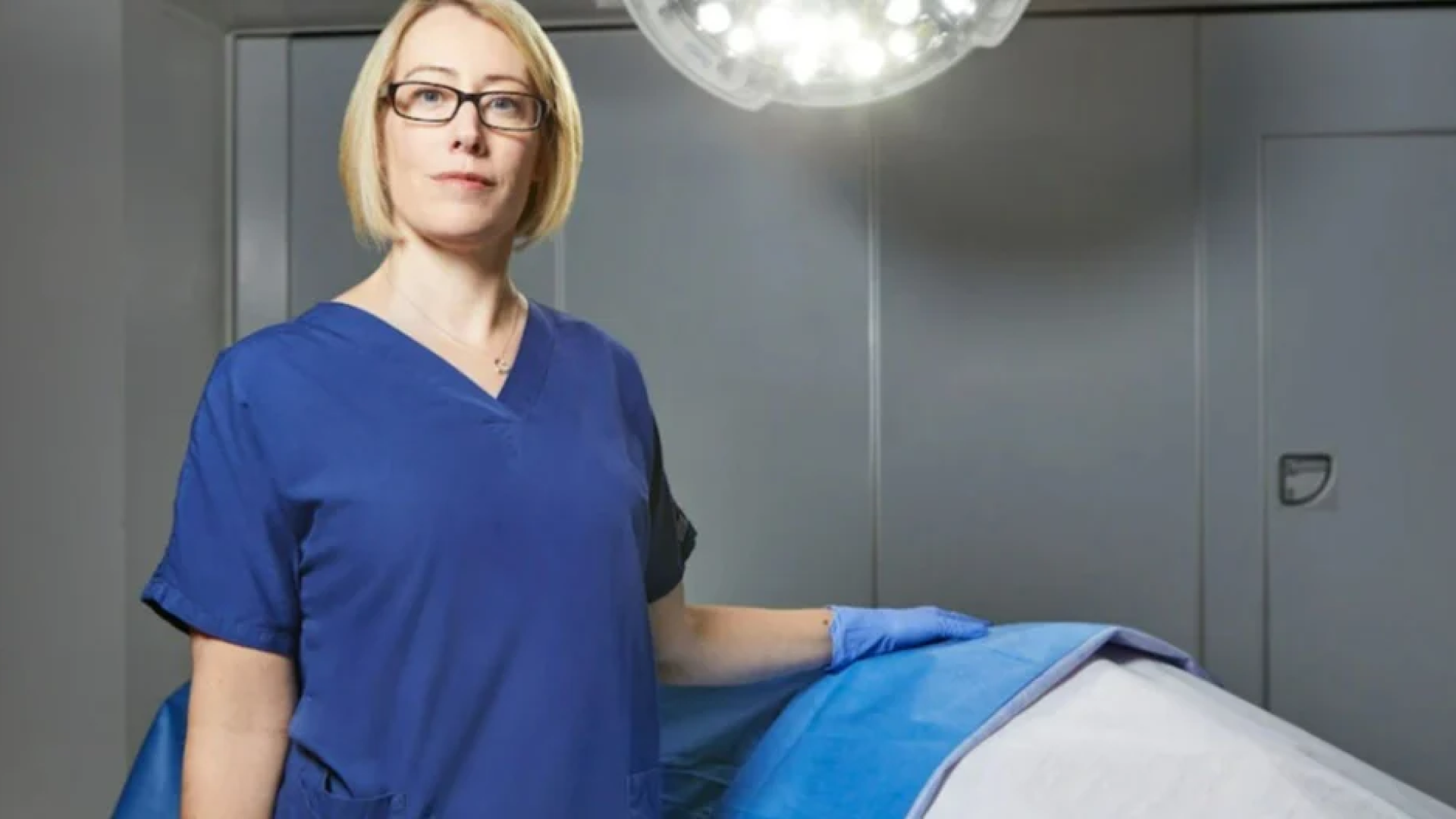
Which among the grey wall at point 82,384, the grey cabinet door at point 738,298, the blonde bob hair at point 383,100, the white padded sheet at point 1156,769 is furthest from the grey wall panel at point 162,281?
the white padded sheet at point 1156,769

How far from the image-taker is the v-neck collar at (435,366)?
1.02 meters

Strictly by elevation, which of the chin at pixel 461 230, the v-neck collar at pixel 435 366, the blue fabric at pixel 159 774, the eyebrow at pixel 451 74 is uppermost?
the eyebrow at pixel 451 74

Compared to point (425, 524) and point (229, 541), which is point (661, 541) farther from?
point (229, 541)

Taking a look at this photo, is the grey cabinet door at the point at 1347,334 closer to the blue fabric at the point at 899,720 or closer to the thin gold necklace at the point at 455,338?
the blue fabric at the point at 899,720

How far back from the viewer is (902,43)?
1.38 m

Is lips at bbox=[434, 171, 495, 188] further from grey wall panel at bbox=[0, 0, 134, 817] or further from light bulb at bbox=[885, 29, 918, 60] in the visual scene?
grey wall panel at bbox=[0, 0, 134, 817]

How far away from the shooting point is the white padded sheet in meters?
0.93

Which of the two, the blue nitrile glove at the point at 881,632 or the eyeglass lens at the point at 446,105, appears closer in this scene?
the eyeglass lens at the point at 446,105

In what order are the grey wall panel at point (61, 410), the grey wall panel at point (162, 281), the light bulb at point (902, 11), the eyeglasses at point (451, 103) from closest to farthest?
the eyeglasses at point (451, 103) → the light bulb at point (902, 11) → the grey wall panel at point (61, 410) → the grey wall panel at point (162, 281)

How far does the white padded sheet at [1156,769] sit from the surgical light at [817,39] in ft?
2.40

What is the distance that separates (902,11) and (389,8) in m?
0.88

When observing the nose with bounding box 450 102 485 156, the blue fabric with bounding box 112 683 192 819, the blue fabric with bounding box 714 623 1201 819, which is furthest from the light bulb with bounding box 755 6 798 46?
the blue fabric with bounding box 112 683 192 819

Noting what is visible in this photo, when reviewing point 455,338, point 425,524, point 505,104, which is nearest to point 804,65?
point 505,104

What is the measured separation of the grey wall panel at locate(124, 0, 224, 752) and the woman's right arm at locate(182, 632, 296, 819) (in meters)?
0.81
